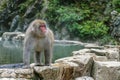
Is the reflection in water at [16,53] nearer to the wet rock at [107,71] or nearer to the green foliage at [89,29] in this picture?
the wet rock at [107,71]

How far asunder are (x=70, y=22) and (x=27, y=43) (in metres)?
19.9

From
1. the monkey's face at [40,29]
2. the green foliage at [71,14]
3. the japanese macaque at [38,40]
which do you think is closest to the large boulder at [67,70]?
the japanese macaque at [38,40]

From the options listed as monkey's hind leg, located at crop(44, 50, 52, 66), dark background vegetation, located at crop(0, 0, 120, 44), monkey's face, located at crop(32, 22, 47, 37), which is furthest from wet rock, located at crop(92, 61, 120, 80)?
dark background vegetation, located at crop(0, 0, 120, 44)

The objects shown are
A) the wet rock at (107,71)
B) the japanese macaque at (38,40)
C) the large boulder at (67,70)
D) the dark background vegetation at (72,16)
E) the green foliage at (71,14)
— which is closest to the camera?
the japanese macaque at (38,40)

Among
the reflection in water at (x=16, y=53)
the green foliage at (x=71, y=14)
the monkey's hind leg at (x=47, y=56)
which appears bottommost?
the reflection in water at (x=16, y=53)

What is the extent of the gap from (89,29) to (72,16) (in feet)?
6.41

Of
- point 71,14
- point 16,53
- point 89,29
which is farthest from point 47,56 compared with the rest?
point 71,14

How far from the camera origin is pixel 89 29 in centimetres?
2456

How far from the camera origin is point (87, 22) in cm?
2530

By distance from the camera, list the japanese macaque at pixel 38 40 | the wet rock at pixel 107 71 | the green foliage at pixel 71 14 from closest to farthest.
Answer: the japanese macaque at pixel 38 40, the wet rock at pixel 107 71, the green foliage at pixel 71 14

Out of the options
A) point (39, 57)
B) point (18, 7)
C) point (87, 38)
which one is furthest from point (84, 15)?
point (39, 57)

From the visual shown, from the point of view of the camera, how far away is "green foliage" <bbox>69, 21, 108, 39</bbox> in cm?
2391

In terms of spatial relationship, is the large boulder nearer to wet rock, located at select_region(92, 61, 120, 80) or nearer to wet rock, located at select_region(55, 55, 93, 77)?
wet rock, located at select_region(55, 55, 93, 77)

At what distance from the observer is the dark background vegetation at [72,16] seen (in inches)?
953
